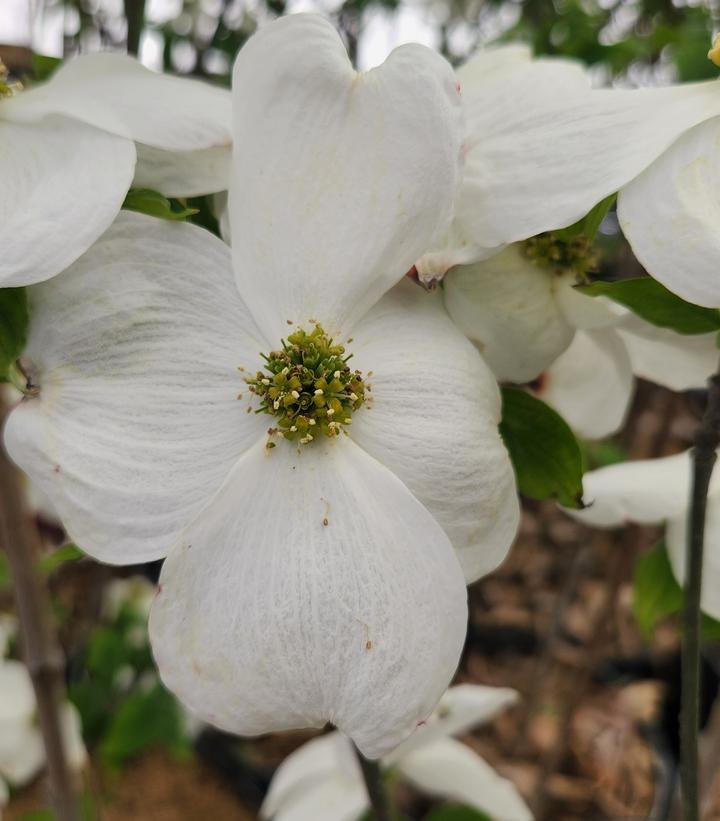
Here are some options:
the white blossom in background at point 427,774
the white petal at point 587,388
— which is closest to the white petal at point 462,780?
the white blossom in background at point 427,774

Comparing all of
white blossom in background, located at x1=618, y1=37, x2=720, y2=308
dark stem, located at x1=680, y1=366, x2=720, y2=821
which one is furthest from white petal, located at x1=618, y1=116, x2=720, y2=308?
dark stem, located at x1=680, y1=366, x2=720, y2=821

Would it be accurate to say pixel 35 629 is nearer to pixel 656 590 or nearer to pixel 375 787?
pixel 375 787

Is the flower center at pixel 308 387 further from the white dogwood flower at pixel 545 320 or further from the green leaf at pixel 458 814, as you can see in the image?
the green leaf at pixel 458 814

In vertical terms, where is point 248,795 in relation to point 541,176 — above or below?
below

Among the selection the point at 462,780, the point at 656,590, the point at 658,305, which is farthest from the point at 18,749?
the point at 658,305

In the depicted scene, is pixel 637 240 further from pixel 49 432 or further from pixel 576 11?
pixel 576 11

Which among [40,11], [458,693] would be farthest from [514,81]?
[40,11]
